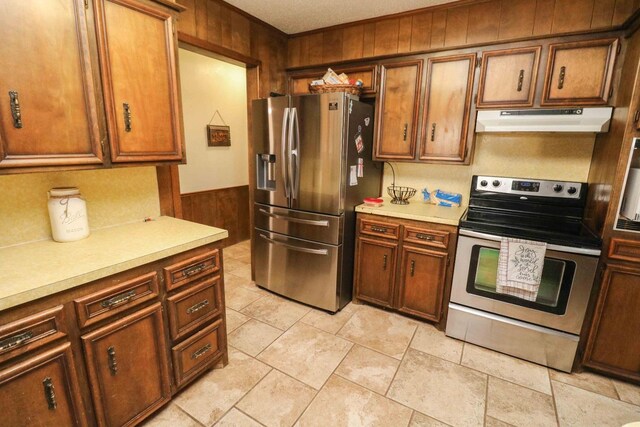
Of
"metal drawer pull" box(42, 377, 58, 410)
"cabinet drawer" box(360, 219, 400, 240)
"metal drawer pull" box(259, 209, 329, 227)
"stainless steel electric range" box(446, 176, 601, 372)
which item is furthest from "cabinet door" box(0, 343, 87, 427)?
"stainless steel electric range" box(446, 176, 601, 372)

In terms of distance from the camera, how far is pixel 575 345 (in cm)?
194

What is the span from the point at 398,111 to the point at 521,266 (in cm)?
151

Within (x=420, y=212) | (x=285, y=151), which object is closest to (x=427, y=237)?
(x=420, y=212)

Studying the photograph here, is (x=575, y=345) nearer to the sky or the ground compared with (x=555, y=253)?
nearer to the ground

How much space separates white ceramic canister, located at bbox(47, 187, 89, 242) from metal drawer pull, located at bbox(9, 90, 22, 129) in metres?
0.41

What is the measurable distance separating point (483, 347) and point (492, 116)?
1688 mm

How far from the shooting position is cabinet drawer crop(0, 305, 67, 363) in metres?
1.03

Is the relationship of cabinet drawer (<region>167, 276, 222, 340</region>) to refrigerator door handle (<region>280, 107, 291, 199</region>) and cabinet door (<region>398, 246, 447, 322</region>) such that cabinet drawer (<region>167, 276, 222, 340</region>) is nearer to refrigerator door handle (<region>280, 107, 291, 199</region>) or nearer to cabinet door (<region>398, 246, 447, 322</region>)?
refrigerator door handle (<region>280, 107, 291, 199</region>)

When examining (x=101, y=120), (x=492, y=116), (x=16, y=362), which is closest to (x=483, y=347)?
(x=492, y=116)

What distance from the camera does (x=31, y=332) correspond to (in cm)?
109

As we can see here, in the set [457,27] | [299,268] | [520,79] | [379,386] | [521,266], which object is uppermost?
[457,27]

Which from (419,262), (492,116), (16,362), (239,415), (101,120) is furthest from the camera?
(419,262)

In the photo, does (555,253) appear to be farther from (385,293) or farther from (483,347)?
(385,293)

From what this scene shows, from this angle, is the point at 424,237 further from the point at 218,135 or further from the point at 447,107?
the point at 218,135
